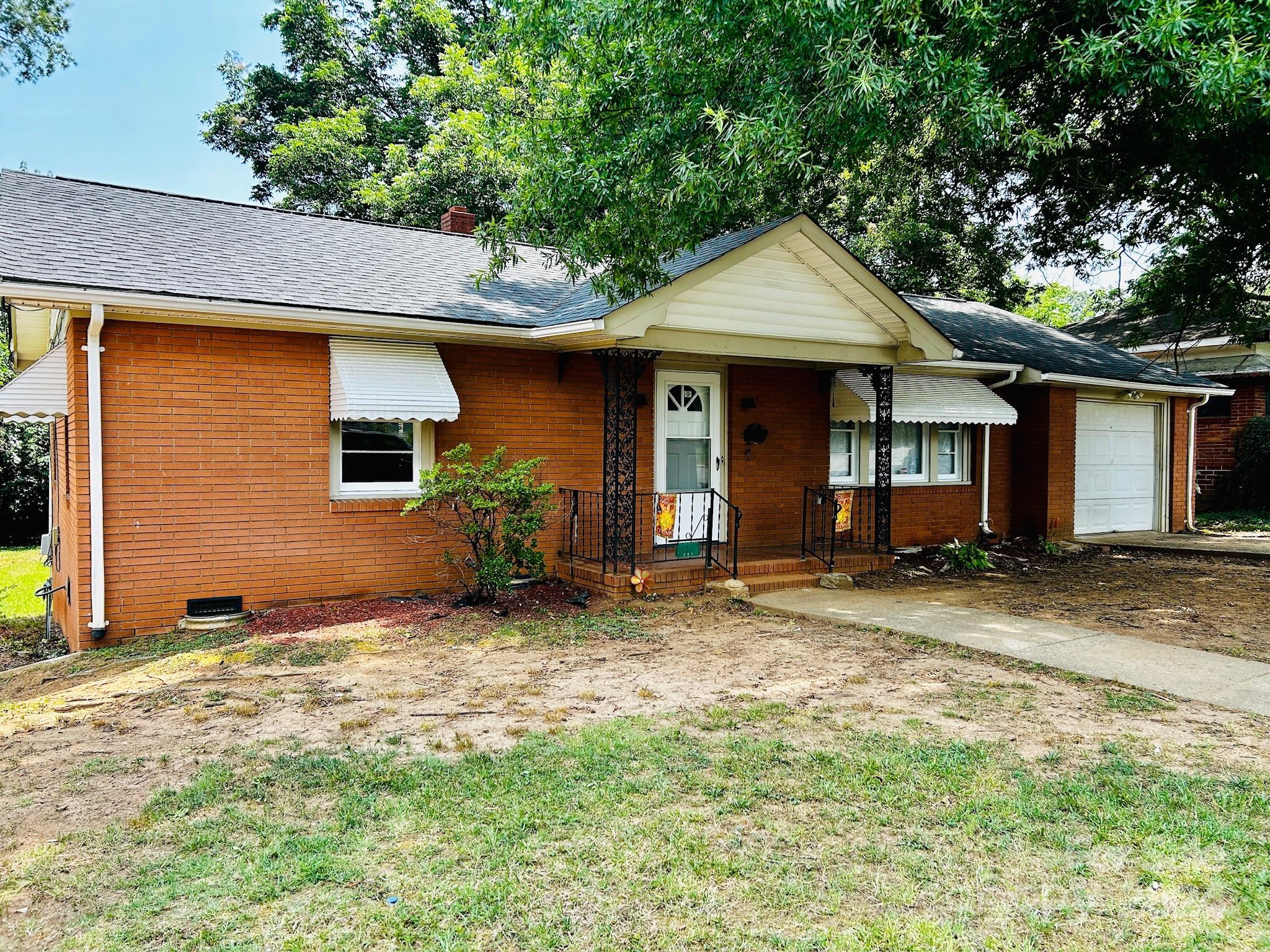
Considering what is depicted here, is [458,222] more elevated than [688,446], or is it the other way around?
[458,222]

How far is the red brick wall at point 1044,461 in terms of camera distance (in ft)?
46.9

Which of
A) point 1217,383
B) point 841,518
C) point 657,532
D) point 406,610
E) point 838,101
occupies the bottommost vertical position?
point 406,610

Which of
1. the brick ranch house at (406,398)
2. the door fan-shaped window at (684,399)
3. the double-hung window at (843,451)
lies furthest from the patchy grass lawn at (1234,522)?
the door fan-shaped window at (684,399)

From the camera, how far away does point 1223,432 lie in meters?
19.8

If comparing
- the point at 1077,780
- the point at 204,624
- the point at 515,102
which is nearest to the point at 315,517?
the point at 204,624

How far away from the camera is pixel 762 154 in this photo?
722cm

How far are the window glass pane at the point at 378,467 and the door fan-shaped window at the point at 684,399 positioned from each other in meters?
3.57

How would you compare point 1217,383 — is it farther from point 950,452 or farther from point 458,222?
point 458,222

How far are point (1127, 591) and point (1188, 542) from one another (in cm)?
573

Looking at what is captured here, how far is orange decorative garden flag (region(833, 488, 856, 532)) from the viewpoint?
1202cm

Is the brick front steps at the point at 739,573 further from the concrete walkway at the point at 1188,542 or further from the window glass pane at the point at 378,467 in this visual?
the concrete walkway at the point at 1188,542

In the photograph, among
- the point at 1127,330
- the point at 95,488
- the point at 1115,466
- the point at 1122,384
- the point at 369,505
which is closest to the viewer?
the point at 95,488

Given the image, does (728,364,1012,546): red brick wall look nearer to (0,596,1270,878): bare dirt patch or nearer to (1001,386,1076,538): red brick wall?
(1001,386,1076,538): red brick wall

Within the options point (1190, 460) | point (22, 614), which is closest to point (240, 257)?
point (22, 614)
